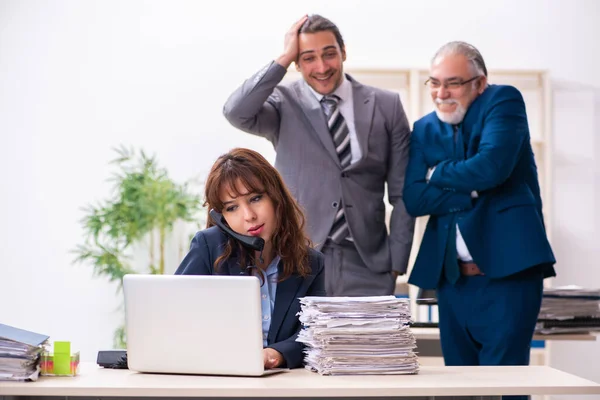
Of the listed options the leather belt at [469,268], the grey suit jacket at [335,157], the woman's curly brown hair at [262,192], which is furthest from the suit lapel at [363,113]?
the woman's curly brown hair at [262,192]

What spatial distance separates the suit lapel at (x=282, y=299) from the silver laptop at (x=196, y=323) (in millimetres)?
392

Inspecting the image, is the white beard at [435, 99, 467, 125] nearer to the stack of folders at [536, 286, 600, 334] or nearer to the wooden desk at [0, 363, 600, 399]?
the stack of folders at [536, 286, 600, 334]

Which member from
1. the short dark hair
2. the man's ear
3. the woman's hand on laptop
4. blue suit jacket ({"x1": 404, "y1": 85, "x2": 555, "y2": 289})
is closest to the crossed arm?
blue suit jacket ({"x1": 404, "y1": 85, "x2": 555, "y2": 289})

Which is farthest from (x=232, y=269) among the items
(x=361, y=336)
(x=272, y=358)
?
(x=361, y=336)

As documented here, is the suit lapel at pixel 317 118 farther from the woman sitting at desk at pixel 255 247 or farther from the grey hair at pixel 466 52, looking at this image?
the woman sitting at desk at pixel 255 247

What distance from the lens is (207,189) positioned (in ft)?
8.11

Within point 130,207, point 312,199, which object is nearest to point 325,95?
point 312,199

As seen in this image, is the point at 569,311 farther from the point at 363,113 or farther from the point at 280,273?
the point at 280,273

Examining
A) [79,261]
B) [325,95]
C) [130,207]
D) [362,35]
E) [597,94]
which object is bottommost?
[79,261]

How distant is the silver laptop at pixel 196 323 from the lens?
1.89m

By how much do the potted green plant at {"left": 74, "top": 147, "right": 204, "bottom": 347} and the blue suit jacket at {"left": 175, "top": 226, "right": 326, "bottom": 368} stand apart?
2926 millimetres

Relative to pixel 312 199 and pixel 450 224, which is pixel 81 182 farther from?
pixel 450 224

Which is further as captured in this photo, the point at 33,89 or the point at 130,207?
the point at 33,89

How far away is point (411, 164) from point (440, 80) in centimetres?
33
